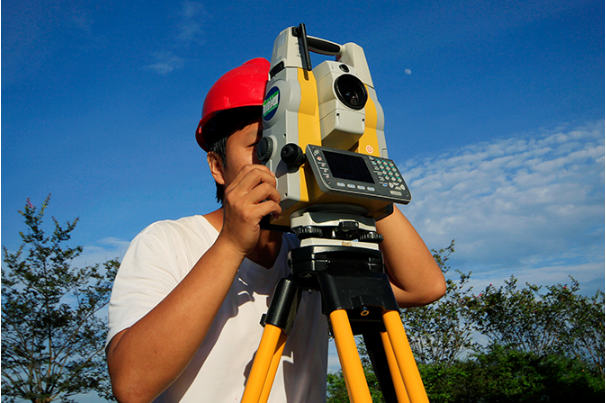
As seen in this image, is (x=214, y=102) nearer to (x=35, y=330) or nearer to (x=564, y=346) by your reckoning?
(x=35, y=330)

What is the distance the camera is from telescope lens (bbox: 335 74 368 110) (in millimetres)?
1455

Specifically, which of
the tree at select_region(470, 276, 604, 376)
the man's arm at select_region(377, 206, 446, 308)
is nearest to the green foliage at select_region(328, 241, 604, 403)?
the tree at select_region(470, 276, 604, 376)

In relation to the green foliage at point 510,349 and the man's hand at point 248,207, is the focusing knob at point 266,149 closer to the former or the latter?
the man's hand at point 248,207

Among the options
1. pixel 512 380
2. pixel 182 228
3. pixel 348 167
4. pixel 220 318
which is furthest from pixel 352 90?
pixel 512 380

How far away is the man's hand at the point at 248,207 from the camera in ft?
4.04

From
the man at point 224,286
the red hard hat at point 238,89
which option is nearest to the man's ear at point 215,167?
the man at point 224,286

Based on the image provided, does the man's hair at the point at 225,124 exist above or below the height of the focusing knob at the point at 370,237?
above

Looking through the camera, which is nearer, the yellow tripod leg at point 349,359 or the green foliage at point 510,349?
the yellow tripod leg at point 349,359

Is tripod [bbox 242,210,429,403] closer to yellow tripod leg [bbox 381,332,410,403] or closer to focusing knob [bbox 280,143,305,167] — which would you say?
yellow tripod leg [bbox 381,332,410,403]

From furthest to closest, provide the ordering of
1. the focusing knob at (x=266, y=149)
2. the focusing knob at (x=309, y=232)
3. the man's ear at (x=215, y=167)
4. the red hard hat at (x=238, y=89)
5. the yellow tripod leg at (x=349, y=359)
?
the man's ear at (x=215, y=167) < the red hard hat at (x=238, y=89) < the focusing knob at (x=266, y=149) < the focusing knob at (x=309, y=232) < the yellow tripod leg at (x=349, y=359)

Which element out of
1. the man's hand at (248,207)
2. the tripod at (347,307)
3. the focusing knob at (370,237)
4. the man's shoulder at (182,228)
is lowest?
the tripod at (347,307)

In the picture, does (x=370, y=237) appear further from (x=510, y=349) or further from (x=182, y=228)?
(x=510, y=349)

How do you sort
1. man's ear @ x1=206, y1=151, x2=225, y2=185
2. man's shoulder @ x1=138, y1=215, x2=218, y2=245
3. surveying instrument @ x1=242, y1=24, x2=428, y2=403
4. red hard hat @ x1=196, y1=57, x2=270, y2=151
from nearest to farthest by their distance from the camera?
surveying instrument @ x1=242, y1=24, x2=428, y2=403
man's shoulder @ x1=138, y1=215, x2=218, y2=245
red hard hat @ x1=196, y1=57, x2=270, y2=151
man's ear @ x1=206, y1=151, x2=225, y2=185

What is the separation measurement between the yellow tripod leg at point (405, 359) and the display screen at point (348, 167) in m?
A: 0.43
